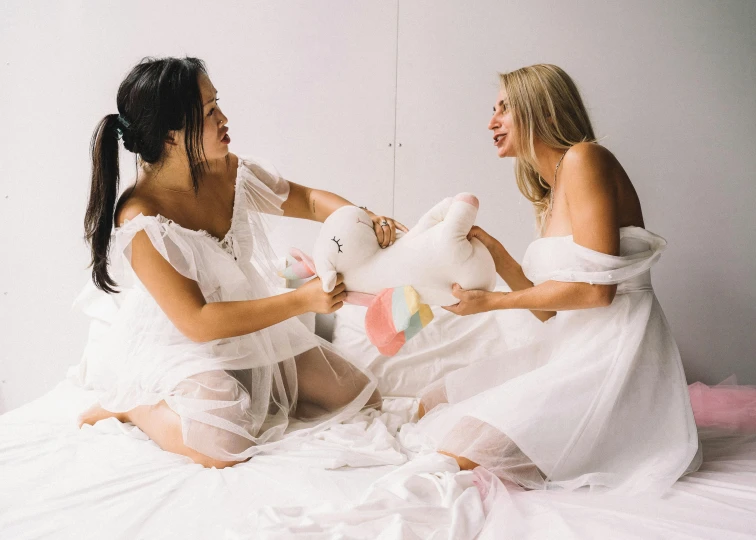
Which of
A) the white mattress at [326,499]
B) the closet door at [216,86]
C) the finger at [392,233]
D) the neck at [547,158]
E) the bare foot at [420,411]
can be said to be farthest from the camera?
the closet door at [216,86]

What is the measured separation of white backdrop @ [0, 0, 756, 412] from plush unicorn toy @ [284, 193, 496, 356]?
35.7 inches

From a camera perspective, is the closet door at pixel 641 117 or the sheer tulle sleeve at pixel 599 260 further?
the closet door at pixel 641 117

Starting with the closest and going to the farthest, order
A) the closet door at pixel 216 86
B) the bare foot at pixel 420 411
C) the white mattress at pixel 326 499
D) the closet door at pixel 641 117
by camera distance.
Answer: the white mattress at pixel 326 499, the bare foot at pixel 420 411, the closet door at pixel 641 117, the closet door at pixel 216 86

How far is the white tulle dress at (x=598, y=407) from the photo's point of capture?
1.22 metres

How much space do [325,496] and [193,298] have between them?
0.53 metres

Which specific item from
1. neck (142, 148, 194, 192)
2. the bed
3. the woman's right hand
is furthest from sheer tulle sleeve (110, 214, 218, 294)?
the bed

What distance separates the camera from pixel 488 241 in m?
1.35

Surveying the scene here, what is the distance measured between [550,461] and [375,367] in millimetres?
678

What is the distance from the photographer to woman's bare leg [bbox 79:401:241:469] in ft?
4.31

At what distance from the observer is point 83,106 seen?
2262 mm

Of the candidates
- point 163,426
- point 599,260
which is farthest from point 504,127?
point 163,426

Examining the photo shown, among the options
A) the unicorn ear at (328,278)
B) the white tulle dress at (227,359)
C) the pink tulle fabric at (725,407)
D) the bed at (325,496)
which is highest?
the unicorn ear at (328,278)

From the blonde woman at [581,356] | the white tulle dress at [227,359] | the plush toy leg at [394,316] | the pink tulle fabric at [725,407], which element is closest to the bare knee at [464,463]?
the blonde woman at [581,356]

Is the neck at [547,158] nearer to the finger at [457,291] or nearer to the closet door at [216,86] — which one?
the finger at [457,291]
